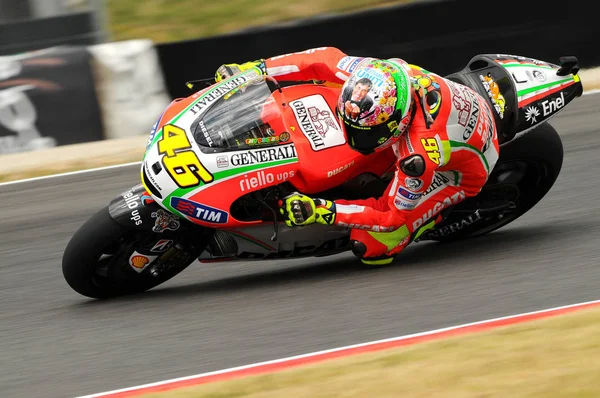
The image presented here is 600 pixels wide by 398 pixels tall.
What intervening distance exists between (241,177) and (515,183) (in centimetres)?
209

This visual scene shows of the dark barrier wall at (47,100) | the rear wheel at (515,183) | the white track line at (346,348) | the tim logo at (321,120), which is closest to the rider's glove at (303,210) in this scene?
the tim logo at (321,120)

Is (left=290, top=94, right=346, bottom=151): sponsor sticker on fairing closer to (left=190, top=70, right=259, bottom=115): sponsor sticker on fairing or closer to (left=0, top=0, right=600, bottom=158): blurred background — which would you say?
(left=190, top=70, right=259, bottom=115): sponsor sticker on fairing

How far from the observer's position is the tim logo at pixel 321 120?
212 inches

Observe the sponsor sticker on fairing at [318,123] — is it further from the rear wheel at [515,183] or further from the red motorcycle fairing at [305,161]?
the rear wheel at [515,183]

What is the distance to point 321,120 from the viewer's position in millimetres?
5422

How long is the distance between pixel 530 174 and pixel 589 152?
95.4 inches

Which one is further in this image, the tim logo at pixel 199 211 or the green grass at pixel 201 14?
the green grass at pixel 201 14

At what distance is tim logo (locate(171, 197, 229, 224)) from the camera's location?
5.12 m

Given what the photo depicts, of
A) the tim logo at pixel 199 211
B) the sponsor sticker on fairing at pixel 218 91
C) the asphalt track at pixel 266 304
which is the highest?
the sponsor sticker on fairing at pixel 218 91

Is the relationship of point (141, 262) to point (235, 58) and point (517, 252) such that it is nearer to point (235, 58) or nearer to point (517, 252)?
point (517, 252)

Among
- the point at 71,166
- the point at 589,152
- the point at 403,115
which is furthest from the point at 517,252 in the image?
the point at 71,166

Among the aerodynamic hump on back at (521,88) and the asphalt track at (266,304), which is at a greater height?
the aerodynamic hump on back at (521,88)

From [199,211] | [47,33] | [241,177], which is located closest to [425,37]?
[47,33]

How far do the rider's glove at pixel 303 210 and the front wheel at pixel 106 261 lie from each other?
26.8 inches
